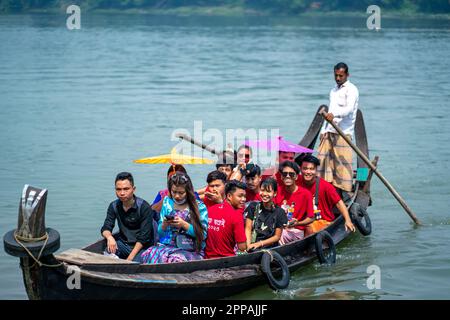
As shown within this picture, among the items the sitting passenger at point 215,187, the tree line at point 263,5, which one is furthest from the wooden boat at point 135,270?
the tree line at point 263,5

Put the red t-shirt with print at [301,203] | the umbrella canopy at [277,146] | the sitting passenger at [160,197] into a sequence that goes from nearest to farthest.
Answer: the sitting passenger at [160,197] → the red t-shirt with print at [301,203] → the umbrella canopy at [277,146]

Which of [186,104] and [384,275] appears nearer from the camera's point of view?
[384,275]

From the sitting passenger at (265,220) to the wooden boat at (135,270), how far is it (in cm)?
12

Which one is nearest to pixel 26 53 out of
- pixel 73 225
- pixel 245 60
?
pixel 245 60

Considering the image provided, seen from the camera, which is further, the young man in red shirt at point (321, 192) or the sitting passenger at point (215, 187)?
the young man in red shirt at point (321, 192)

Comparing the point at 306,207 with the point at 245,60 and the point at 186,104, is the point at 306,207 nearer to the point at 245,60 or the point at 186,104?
the point at 186,104

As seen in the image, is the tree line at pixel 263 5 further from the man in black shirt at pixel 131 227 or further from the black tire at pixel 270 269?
the man in black shirt at pixel 131 227

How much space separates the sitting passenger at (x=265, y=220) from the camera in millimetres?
7727

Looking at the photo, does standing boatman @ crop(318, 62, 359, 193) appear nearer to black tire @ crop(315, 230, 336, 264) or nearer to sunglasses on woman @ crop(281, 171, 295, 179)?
black tire @ crop(315, 230, 336, 264)

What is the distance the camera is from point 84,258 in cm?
680

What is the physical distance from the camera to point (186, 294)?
7.07m

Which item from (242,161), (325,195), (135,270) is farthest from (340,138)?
(135,270)
